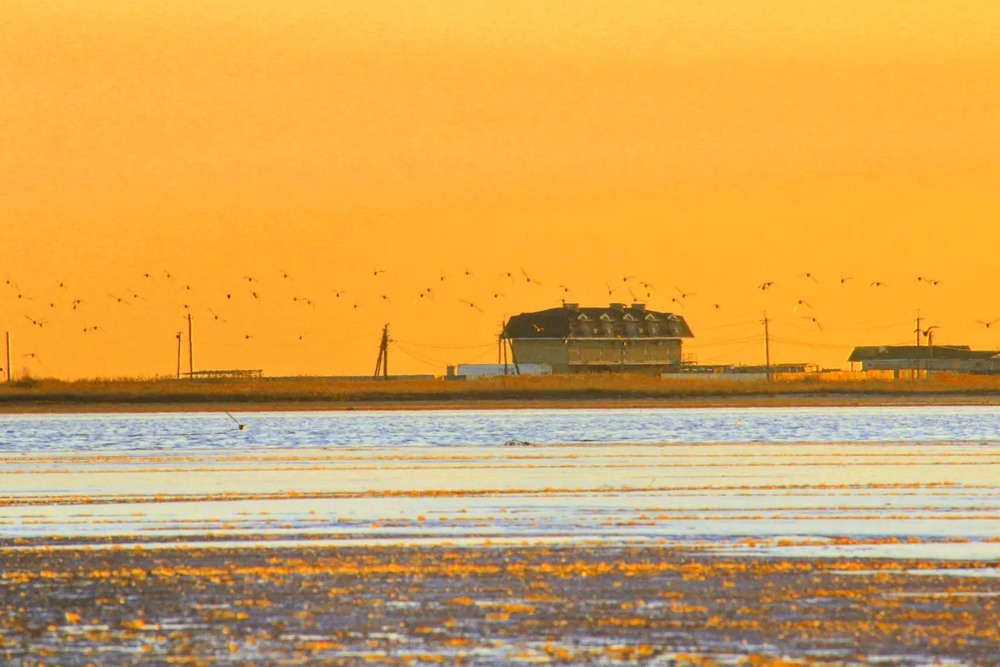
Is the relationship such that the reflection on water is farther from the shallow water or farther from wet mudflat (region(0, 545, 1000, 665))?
wet mudflat (region(0, 545, 1000, 665))

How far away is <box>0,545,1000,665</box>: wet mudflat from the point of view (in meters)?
15.8

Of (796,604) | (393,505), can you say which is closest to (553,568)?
(796,604)

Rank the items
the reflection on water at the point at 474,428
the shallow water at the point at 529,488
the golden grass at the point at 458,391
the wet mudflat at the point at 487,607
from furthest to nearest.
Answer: the golden grass at the point at 458,391 → the reflection on water at the point at 474,428 → the shallow water at the point at 529,488 → the wet mudflat at the point at 487,607

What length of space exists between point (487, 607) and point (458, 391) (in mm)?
110106

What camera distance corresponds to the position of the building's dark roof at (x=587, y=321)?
591 feet

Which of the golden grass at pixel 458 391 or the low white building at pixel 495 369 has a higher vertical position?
the low white building at pixel 495 369

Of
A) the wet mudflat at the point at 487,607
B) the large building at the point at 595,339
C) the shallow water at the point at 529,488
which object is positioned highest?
the large building at the point at 595,339

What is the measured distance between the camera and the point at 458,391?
12838 centimetres

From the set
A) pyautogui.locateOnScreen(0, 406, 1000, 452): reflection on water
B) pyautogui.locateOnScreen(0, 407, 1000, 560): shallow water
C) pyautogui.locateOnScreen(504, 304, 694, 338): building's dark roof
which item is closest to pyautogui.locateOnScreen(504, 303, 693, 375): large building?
pyautogui.locateOnScreen(504, 304, 694, 338): building's dark roof

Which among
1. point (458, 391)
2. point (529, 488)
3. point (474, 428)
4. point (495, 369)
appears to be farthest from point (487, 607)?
point (495, 369)

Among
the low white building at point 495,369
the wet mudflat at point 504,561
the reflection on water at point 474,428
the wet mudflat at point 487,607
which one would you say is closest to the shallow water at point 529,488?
the wet mudflat at point 504,561

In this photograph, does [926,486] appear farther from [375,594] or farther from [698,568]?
[375,594]

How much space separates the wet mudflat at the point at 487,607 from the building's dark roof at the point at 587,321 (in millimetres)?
156584

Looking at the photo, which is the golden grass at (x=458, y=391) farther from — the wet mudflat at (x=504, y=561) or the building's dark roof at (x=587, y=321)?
the wet mudflat at (x=504, y=561)
